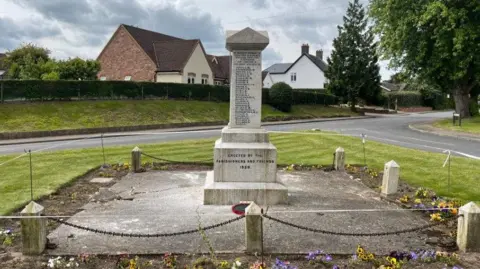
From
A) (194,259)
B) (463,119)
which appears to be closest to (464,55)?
(463,119)

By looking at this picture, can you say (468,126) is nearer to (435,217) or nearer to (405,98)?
(435,217)

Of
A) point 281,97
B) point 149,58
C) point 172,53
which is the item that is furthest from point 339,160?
point 172,53

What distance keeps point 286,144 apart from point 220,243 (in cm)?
1298

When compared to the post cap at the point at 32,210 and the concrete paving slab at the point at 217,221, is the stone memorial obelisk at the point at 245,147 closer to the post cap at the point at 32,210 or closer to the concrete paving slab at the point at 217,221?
the concrete paving slab at the point at 217,221

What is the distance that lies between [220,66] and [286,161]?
151 feet

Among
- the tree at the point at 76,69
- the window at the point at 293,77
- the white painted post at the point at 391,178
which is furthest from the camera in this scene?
the window at the point at 293,77

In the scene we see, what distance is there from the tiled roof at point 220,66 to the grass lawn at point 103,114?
16.7m

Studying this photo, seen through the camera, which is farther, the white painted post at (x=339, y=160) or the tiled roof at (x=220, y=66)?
the tiled roof at (x=220, y=66)

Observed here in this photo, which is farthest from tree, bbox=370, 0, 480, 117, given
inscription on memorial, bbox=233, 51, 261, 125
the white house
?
the white house

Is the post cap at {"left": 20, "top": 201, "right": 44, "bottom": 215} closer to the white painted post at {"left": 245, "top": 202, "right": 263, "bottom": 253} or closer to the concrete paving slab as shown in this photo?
the concrete paving slab

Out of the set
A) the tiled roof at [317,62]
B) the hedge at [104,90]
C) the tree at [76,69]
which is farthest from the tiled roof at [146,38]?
the tiled roof at [317,62]

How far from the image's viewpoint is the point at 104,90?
33594mm

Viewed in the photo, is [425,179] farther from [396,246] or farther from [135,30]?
[135,30]

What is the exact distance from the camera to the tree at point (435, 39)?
2838 cm
